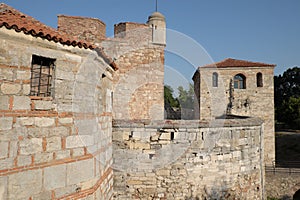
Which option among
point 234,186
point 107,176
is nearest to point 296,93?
point 234,186

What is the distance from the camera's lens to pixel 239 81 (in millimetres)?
19984

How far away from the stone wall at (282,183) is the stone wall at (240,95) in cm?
527

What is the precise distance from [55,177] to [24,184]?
44cm

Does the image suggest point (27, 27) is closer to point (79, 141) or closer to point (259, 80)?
point (79, 141)

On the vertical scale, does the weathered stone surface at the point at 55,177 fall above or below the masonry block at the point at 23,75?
below

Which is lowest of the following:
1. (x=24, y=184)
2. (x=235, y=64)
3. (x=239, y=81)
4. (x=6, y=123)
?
(x=24, y=184)

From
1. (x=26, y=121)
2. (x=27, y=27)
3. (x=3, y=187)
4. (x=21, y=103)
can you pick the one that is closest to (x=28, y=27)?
(x=27, y=27)

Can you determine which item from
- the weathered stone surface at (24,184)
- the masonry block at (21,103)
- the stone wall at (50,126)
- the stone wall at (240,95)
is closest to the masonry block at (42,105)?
the stone wall at (50,126)

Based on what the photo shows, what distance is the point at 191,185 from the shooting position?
5.75 meters

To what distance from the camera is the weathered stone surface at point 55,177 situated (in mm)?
3345

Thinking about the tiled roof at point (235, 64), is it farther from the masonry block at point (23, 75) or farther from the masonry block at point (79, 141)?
the masonry block at point (23, 75)

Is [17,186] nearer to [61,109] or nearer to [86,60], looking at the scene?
[61,109]

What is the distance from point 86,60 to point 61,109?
101 centimetres

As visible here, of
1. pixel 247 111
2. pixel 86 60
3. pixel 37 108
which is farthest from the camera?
pixel 247 111
